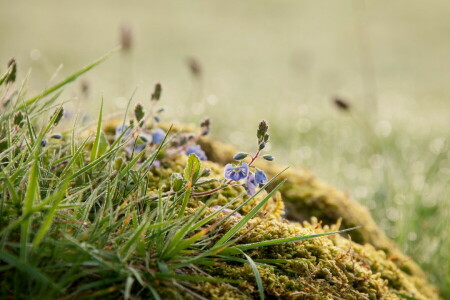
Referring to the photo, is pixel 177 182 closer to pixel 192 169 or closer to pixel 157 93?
pixel 192 169

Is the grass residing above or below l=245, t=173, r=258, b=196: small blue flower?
below

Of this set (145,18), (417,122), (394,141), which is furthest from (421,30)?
(394,141)

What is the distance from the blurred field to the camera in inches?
162

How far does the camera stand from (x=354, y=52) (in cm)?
1650

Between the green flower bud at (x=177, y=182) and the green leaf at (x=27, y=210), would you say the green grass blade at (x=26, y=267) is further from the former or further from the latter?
the green flower bud at (x=177, y=182)

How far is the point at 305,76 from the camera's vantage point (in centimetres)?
1080

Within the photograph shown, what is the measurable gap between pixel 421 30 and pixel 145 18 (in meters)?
9.52

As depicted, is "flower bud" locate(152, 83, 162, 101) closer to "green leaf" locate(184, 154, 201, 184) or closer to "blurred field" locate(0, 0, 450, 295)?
"blurred field" locate(0, 0, 450, 295)

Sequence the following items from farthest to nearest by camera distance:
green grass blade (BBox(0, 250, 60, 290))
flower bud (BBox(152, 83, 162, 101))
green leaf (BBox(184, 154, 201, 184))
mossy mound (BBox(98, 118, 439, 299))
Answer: flower bud (BBox(152, 83, 162, 101)) → green leaf (BBox(184, 154, 201, 184)) → mossy mound (BBox(98, 118, 439, 299)) → green grass blade (BBox(0, 250, 60, 290))

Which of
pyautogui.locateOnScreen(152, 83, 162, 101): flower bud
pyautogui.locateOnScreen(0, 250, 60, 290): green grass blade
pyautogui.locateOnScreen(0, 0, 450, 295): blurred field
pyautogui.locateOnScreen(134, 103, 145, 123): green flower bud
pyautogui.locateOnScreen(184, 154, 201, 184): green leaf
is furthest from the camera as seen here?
pyautogui.locateOnScreen(0, 0, 450, 295): blurred field

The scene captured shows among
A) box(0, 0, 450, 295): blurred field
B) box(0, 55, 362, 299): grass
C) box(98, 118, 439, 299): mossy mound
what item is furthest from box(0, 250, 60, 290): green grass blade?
box(0, 0, 450, 295): blurred field

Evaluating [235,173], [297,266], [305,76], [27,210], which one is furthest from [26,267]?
[305,76]

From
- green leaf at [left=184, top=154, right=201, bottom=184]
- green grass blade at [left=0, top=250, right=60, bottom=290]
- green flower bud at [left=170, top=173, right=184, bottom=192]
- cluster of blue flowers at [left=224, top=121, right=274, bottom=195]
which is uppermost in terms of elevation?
cluster of blue flowers at [left=224, top=121, right=274, bottom=195]

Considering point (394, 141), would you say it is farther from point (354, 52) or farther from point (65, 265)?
point (354, 52)
